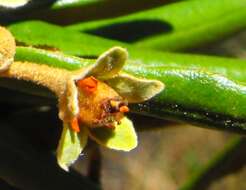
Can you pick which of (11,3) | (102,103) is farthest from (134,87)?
(11,3)

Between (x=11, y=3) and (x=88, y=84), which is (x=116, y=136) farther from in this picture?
(x=11, y=3)

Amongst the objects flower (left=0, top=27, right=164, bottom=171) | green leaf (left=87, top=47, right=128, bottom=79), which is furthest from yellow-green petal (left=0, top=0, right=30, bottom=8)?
green leaf (left=87, top=47, right=128, bottom=79)

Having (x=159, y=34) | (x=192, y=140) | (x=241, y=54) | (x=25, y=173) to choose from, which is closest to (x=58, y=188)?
(x=25, y=173)

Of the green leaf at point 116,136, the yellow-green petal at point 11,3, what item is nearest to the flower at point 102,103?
the green leaf at point 116,136

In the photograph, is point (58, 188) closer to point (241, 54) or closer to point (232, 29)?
point (232, 29)

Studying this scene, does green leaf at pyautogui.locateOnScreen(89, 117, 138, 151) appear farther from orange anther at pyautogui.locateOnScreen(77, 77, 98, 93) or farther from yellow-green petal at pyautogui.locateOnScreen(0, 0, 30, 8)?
yellow-green petal at pyautogui.locateOnScreen(0, 0, 30, 8)

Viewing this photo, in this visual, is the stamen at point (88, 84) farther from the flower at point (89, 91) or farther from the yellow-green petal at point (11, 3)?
the yellow-green petal at point (11, 3)
